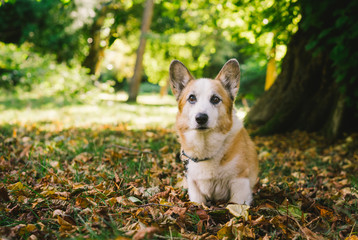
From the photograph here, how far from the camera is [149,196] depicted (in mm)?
2430

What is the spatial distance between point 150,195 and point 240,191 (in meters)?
0.82

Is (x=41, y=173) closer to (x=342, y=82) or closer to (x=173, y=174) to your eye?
(x=173, y=174)

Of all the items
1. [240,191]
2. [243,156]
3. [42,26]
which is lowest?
[240,191]

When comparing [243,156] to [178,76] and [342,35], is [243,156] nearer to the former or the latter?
[178,76]

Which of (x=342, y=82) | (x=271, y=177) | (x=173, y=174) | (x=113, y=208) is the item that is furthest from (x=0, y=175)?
(x=342, y=82)

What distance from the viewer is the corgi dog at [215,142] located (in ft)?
7.45

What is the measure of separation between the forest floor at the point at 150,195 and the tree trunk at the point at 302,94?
800 mm

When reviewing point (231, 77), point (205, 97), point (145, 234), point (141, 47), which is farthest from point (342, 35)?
point (141, 47)

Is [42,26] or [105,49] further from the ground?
[42,26]

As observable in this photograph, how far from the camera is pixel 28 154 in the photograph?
3475 millimetres

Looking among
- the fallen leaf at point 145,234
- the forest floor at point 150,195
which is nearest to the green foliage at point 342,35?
the forest floor at point 150,195

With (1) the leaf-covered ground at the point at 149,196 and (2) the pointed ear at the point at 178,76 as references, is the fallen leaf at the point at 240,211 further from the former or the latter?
(2) the pointed ear at the point at 178,76

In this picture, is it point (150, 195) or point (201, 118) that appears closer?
point (201, 118)

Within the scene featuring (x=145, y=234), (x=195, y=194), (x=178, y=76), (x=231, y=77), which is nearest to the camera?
(x=145, y=234)
